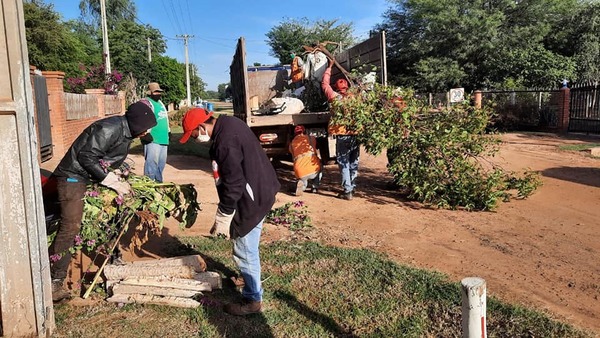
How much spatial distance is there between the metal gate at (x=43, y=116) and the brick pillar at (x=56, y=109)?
0.45 metres

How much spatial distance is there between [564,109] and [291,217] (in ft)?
51.5

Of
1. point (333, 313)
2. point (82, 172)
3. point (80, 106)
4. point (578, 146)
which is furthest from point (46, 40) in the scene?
point (333, 313)

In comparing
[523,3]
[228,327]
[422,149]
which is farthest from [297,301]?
[523,3]

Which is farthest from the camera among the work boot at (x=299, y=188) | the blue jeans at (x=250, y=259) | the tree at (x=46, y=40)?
the tree at (x=46, y=40)

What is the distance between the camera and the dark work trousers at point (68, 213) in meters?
3.85

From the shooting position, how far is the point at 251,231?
3654 mm

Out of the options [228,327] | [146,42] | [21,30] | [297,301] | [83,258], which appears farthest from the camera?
[146,42]

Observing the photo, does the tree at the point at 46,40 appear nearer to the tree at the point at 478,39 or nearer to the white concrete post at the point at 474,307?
the tree at the point at 478,39

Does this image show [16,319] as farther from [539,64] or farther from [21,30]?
[539,64]

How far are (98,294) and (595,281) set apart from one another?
4356 millimetres

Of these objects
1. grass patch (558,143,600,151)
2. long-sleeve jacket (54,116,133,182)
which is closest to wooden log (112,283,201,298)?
long-sleeve jacket (54,116,133,182)

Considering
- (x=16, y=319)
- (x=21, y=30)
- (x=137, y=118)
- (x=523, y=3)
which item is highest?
(x=523, y=3)

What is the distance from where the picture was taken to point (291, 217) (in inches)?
255

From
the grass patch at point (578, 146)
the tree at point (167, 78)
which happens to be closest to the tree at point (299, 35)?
the tree at point (167, 78)
